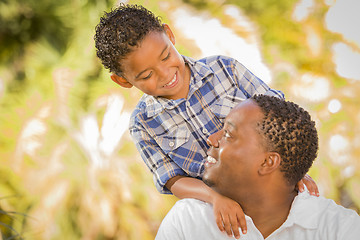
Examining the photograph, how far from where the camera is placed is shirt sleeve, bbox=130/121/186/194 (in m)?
1.65

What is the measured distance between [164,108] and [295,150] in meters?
0.55

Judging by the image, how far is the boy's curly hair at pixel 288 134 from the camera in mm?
1303

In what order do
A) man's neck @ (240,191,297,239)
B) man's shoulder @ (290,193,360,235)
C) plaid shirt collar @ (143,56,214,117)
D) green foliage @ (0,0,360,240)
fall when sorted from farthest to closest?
green foliage @ (0,0,360,240), plaid shirt collar @ (143,56,214,117), man's neck @ (240,191,297,239), man's shoulder @ (290,193,360,235)

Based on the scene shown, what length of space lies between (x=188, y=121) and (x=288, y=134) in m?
0.47

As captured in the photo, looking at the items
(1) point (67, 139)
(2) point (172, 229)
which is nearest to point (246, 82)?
(2) point (172, 229)

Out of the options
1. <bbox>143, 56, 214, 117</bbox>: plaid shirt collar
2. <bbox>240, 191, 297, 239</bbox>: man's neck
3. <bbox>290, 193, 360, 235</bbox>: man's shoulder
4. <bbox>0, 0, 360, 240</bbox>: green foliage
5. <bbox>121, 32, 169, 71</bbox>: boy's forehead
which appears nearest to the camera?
<bbox>290, 193, 360, 235</bbox>: man's shoulder

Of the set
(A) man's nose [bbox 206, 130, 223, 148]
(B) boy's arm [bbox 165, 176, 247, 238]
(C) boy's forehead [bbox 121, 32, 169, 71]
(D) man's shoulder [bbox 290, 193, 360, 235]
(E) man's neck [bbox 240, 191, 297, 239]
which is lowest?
(D) man's shoulder [bbox 290, 193, 360, 235]

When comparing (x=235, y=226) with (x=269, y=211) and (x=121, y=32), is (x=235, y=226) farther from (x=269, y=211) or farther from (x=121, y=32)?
(x=121, y=32)

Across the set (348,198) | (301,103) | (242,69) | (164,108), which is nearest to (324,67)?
(301,103)

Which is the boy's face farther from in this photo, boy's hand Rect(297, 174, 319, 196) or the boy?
boy's hand Rect(297, 174, 319, 196)

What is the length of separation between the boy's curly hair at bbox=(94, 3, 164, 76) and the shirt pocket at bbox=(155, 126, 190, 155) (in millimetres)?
302

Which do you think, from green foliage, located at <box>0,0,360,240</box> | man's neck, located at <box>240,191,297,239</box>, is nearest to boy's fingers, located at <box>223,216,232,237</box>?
man's neck, located at <box>240,191,297,239</box>

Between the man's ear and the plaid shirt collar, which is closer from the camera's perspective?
the man's ear

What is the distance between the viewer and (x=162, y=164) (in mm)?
1668
